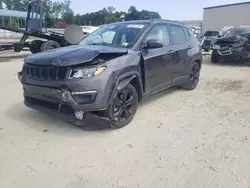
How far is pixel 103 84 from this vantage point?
11.4 ft

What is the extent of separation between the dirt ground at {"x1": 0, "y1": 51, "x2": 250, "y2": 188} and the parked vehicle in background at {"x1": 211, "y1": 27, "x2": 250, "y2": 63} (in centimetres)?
624

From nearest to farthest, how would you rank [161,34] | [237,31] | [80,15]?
1. [161,34]
2. [237,31]
3. [80,15]

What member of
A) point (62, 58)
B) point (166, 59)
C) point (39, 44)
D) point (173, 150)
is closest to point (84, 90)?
point (62, 58)

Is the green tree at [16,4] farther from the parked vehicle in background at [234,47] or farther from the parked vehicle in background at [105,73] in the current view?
the parked vehicle in background at [105,73]

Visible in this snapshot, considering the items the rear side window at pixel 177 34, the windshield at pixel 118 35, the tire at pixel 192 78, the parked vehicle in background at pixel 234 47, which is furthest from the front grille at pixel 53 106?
the parked vehicle in background at pixel 234 47

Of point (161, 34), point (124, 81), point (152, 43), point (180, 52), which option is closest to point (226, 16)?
point (180, 52)

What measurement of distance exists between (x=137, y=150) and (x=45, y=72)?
168 cm

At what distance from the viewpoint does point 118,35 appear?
462 centimetres

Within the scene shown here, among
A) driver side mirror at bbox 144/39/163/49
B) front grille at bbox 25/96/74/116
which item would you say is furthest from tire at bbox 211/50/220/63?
front grille at bbox 25/96/74/116

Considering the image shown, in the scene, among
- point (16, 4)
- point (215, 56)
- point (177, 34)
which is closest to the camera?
point (177, 34)

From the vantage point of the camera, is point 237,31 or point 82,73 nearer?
point 82,73

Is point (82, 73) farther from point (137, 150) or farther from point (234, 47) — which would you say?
point (234, 47)

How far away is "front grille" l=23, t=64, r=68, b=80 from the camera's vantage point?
3.42 meters

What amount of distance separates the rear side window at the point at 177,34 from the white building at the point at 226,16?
31.9 m
